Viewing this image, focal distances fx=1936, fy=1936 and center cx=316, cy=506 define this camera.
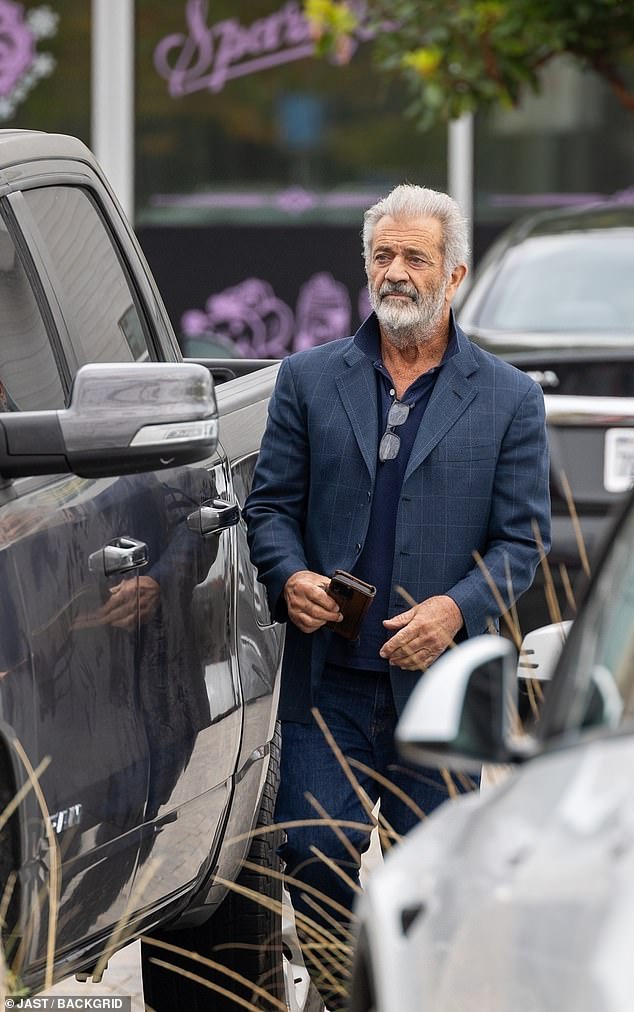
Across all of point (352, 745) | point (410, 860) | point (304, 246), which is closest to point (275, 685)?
point (352, 745)

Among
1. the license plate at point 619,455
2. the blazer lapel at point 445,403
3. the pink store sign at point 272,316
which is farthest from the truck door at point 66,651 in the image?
the pink store sign at point 272,316

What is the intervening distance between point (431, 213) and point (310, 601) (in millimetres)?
842

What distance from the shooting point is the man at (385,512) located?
3857 mm

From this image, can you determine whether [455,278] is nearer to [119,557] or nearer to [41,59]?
[119,557]

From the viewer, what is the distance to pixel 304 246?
11734 millimetres

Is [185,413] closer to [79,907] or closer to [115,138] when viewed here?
[79,907]

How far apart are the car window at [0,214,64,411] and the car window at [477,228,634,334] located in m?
3.56

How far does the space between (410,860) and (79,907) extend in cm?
104

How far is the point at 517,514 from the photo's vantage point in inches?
154

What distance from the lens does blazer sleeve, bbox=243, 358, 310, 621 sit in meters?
3.89

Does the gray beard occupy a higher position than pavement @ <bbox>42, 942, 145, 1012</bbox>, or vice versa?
the gray beard

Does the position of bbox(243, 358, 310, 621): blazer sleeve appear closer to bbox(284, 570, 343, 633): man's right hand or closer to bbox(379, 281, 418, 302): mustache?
bbox(284, 570, 343, 633): man's right hand

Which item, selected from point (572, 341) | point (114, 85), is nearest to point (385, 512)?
point (572, 341)

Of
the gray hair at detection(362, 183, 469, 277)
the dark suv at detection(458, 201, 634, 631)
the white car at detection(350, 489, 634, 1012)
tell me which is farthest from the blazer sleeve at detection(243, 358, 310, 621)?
the dark suv at detection(458, 201, 634, 631)
